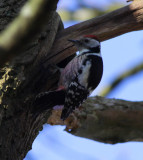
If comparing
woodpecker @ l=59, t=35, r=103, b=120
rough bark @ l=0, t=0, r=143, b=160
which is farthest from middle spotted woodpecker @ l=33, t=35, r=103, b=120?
rough bark @ l=0, t=0, r=143, b=160

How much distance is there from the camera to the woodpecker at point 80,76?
3.22 metres

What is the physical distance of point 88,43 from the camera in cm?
369

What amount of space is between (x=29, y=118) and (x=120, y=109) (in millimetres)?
1242

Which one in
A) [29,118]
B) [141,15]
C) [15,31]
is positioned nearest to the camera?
[15,31]

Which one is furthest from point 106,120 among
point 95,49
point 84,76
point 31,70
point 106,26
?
point 31,70

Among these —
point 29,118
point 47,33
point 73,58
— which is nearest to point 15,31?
point 29,118

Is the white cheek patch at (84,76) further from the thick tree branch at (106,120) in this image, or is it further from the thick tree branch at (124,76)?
the thick tree branch at (124,76)

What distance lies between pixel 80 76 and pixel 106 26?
2.03ft

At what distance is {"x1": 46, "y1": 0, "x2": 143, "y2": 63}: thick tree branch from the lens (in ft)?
10.1

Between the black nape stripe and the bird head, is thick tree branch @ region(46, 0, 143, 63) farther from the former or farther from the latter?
the black nape stripe

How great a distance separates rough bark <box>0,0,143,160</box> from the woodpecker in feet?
0.44

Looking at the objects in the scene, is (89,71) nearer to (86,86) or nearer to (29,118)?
(86,86)

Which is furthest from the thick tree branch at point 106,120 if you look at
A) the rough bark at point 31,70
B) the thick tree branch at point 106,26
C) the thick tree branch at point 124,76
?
the thick tree branch at point 106,26

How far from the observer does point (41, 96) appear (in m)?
2.87
